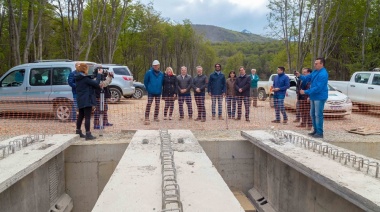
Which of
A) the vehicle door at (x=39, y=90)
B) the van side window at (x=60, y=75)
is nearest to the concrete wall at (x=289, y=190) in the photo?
the van side window at (x=60, y=75)

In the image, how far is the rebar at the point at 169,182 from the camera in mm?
3188

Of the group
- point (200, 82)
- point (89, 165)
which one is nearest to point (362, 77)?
point (200, 82)

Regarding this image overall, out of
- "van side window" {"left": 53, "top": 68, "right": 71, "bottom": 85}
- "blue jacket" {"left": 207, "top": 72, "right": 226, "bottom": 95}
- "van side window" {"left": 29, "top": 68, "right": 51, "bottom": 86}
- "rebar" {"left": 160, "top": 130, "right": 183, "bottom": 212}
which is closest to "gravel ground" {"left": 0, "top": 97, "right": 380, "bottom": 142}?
"blue jacket" {"left": 207, "top": 72, "right": 226, "bottom": 95}

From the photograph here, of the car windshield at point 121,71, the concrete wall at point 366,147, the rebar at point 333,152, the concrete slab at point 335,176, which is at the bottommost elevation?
the concrete wall at point 366,147

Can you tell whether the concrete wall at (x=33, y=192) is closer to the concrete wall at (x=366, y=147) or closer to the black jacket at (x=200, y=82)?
the black jacket at (x=200, y=82)

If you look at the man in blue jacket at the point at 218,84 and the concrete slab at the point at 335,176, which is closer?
the concrete slab at the point at 335,176

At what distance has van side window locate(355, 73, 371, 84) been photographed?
13.9 metres

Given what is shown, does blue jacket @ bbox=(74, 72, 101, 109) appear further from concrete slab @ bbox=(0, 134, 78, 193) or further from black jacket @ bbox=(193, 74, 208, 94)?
black jacket @ bbox=(193, 74, 208, 94)

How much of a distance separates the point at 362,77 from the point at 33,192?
1330 centimetres

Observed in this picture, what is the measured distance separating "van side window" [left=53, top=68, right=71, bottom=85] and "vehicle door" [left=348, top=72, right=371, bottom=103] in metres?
11.3

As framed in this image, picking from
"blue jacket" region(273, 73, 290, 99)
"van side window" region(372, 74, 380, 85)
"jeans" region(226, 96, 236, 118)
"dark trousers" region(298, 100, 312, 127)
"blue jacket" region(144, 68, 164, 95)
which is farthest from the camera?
"van side window" region(372, 74, 380, 85)

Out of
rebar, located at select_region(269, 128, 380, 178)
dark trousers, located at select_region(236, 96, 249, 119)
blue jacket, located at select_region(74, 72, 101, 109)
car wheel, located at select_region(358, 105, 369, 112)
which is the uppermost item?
blue jacket, located at select_region(74, 72, 101, 109)

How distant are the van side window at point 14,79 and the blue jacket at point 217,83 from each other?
20.3ft

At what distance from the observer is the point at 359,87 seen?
45.8 feet
